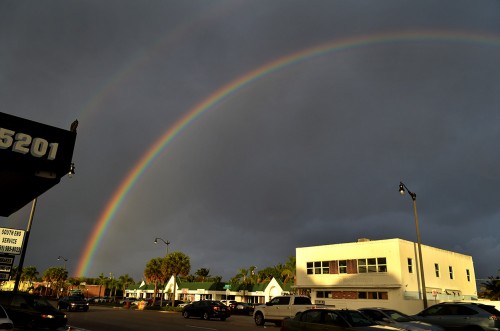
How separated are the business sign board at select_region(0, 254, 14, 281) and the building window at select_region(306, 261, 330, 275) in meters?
30.3

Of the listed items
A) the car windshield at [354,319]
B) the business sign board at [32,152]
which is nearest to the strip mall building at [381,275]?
the car windshield at [354,319]

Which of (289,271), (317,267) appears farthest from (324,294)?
(289,271)

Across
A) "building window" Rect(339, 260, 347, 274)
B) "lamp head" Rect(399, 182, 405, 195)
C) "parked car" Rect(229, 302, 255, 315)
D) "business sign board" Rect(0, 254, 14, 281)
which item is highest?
"lamp head" Rect(399, 182, 405, 195)

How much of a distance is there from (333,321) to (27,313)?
14.1m

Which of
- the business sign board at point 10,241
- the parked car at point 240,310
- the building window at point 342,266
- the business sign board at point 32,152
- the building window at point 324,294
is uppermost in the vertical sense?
the business sign board at point 32,152

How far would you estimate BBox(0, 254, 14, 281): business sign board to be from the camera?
18.4 m

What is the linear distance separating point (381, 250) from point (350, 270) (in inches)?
157

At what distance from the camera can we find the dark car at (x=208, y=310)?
30.6m

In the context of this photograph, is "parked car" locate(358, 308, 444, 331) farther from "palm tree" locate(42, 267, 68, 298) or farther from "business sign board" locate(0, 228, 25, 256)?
"palm tree" locate(42, 267, 68, 298)

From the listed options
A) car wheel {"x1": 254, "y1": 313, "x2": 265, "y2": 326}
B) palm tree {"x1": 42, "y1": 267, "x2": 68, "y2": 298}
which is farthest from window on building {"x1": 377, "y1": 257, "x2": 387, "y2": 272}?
palm tree {"x1": 42, "y1": 267, "x2": 68, "y2": 298}

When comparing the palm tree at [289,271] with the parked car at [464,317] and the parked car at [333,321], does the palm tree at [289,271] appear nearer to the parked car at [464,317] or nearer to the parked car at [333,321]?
the parked car at [464,317]

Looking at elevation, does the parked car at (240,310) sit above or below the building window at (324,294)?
below

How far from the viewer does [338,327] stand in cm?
1188

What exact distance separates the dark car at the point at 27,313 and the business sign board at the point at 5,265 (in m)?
0.84
